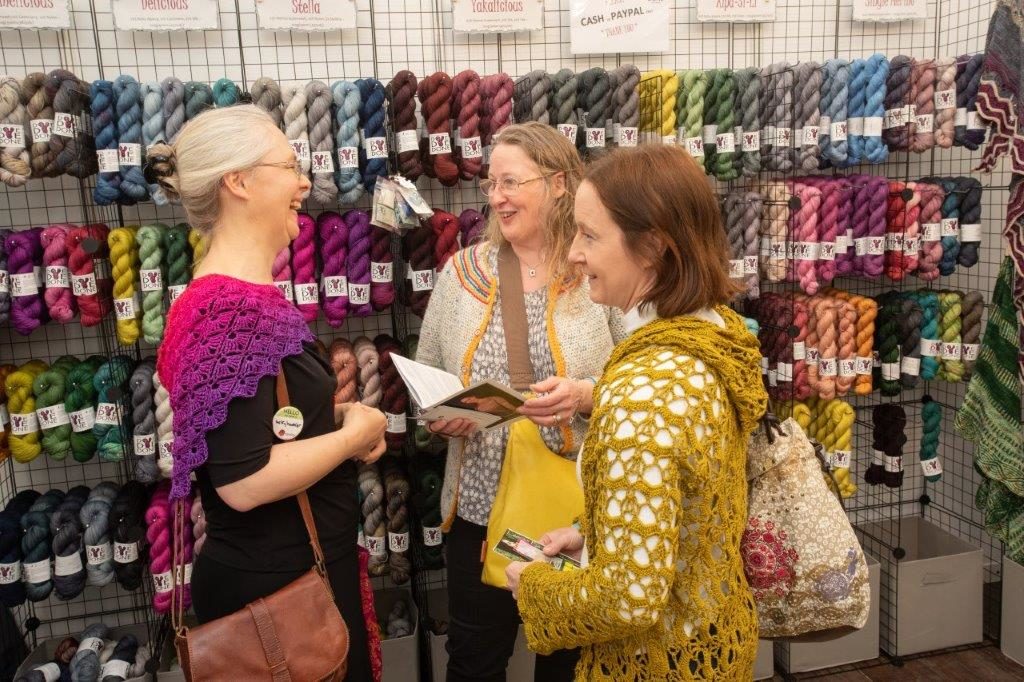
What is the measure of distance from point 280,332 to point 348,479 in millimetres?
337

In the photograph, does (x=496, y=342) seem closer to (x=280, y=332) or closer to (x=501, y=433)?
(x=501, y=433)

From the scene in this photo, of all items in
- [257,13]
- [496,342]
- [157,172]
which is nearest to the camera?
[157,172]

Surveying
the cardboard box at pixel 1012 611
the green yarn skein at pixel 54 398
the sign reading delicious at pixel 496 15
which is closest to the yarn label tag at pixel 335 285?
the green yarn skein at pixel 54 398

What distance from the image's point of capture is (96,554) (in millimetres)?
2318

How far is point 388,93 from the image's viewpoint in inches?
93.4

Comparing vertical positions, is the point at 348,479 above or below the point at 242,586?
above

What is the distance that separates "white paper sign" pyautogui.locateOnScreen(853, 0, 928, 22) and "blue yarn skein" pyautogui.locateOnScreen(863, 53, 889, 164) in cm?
32

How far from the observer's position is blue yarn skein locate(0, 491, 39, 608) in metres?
2.27

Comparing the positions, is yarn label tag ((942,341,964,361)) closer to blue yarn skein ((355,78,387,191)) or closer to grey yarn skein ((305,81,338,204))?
blue yarn skein ((355,78,387,191))

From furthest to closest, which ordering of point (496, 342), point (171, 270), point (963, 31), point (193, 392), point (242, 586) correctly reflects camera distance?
1. point (963, 31)
2. point (171, 270)
3. point (496, 342)
4. point (242, 586)
5. point (193, 392)

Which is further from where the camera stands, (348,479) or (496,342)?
(496,342)

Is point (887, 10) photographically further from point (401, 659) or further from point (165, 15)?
point (401, 659)

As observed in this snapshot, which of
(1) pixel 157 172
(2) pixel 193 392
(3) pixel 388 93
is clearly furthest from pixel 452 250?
(2) pixel 193 392

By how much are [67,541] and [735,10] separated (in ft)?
9.01
